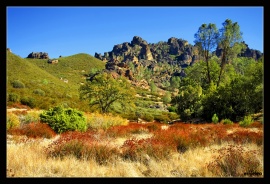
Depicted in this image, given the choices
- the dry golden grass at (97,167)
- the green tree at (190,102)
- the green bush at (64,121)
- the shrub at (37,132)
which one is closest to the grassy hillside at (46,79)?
the green tree at (190,102)

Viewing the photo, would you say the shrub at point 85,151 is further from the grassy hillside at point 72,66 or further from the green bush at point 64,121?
the grassy hillside at point 72,66

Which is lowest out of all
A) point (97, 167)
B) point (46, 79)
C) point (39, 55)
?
point (97, 167)

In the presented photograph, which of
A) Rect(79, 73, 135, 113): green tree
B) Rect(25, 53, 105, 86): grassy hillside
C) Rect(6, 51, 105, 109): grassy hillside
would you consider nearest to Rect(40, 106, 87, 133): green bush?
Rect(79, 73, 135, 113): green tree

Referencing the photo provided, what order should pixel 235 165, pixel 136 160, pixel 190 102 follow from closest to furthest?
pixel 235 165 < pixel 136 160 < pixel 190 102

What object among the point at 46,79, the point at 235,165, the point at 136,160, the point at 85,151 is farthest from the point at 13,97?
the point at 46,79

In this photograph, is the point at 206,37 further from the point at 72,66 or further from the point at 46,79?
the point at 72,66

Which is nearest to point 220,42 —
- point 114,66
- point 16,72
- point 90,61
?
point 16,72

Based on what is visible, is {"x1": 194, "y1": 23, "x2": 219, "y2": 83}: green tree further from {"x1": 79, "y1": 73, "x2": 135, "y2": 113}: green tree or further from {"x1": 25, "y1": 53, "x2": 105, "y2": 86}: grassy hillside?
{"x1": 25, "y1": 53, "x2": 105, "y2": 86}: grassy hillside

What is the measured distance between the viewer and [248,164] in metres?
6.48

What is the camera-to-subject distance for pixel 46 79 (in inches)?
2803
